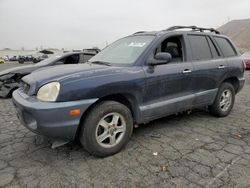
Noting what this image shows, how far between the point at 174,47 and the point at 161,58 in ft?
2.85

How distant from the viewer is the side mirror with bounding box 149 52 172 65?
3.37 metres

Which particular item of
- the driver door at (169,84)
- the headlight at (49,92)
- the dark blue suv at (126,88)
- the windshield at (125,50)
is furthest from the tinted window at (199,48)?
the headlight at (49,92)

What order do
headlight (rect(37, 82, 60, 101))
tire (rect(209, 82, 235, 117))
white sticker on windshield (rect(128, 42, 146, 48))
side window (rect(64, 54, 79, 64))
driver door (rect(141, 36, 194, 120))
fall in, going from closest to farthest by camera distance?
headlight (rect(37, 82, 60, 101)), driver door (rect(141, 36, 194, 120)), white sticker on windshield (rect(128, 42, 146, 48)), tire (rect(209, 82, 235, 117)), side window (rect(64, 54, 79, 64))

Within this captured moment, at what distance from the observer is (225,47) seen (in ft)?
16.2

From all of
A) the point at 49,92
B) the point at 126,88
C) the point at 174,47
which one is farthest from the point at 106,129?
the point at 174,47

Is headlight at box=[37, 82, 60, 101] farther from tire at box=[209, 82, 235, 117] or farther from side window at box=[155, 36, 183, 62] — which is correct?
tire at box=[209, 82, 235, 117]

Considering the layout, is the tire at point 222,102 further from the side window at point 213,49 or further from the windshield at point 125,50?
the windshield at point 125,50

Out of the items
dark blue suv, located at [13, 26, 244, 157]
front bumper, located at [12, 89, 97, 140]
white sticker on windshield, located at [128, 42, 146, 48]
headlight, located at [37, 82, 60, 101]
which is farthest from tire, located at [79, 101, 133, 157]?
white sticker on windshield, located at [128, 42, 146, 48]

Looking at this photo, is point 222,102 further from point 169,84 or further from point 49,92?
point 49,92

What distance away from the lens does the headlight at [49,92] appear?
2721 mm

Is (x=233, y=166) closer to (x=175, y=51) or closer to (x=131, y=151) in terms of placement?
(x=131, y=151)

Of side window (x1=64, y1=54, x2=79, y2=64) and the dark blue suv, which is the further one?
side window (x1=64, y1=54, x2=79, y2=64)

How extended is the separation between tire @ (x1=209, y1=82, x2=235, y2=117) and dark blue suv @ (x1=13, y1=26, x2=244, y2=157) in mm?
21

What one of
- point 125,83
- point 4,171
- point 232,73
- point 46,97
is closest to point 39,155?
point 4,171
